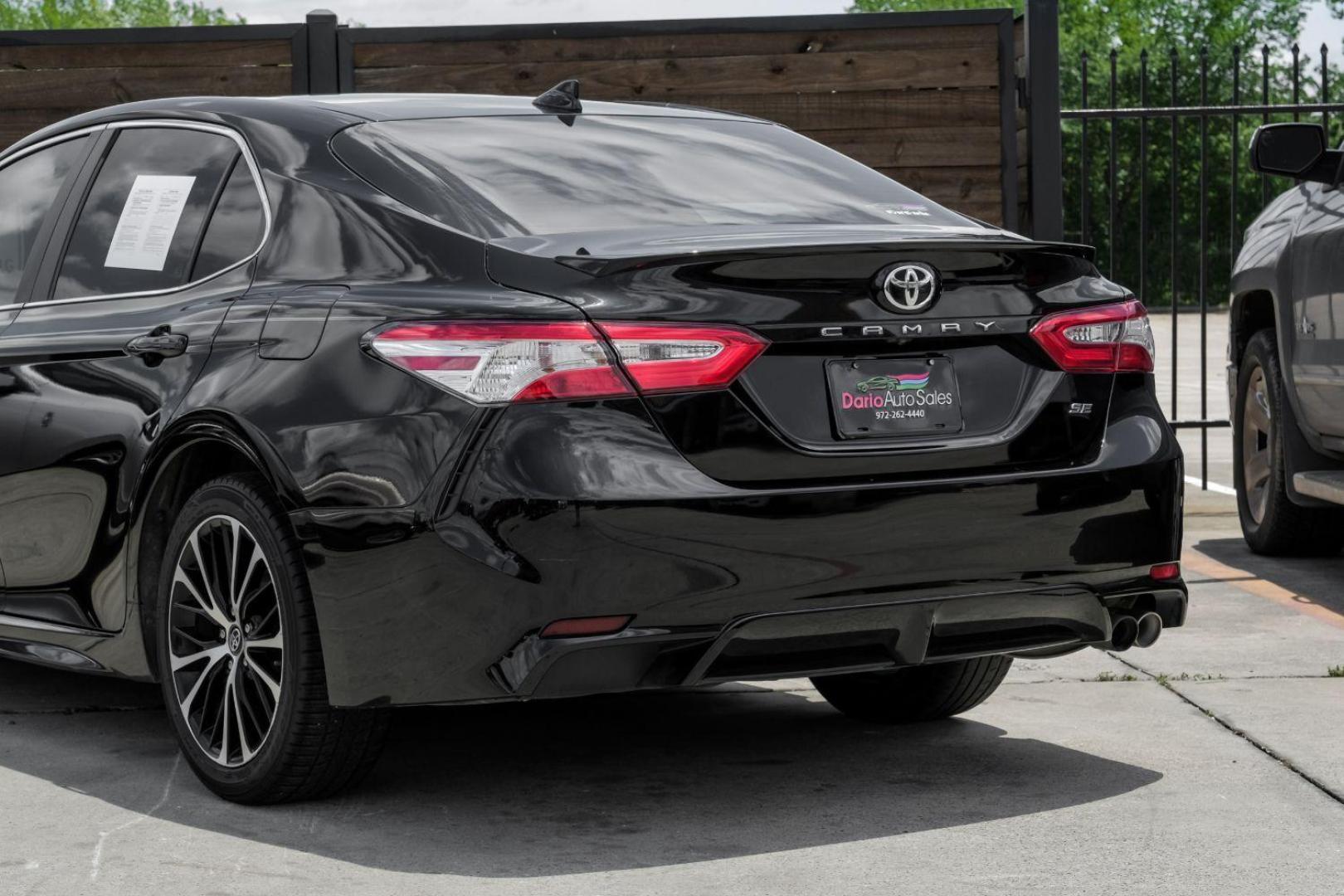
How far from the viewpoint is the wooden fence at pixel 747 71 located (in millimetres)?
9969

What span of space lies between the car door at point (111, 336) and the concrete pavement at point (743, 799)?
50 centimetres

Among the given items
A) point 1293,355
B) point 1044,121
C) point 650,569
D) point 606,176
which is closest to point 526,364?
point 650,569

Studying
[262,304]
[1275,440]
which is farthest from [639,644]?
[1275,440]

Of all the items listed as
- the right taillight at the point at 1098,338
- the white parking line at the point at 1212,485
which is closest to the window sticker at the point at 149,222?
the right taillight at the point at 1098,338

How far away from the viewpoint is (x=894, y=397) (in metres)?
4.24

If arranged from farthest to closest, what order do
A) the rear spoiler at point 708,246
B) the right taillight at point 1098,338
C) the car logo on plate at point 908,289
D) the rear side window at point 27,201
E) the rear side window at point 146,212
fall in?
1. the rear side window at point 27,201
2. the rear side window at point 146,212
3. the right taillight at point 1098,338
4. the car logo on plate at point 908,289
5. the rear spoiler at point 708,246

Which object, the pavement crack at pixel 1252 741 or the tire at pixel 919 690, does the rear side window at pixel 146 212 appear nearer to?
the tire at pixel 919 690

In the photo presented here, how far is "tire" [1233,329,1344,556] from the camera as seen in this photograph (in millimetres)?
8297

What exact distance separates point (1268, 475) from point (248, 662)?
5.20 m

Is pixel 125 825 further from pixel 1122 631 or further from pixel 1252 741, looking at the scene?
pixel 1252 741

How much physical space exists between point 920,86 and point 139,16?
3447 inches

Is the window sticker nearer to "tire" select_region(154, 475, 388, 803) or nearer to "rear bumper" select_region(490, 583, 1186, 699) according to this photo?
"tire" select_region(154, 475, 388, 803)

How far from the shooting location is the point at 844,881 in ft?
13.0

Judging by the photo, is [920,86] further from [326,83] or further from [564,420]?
[564,420]
